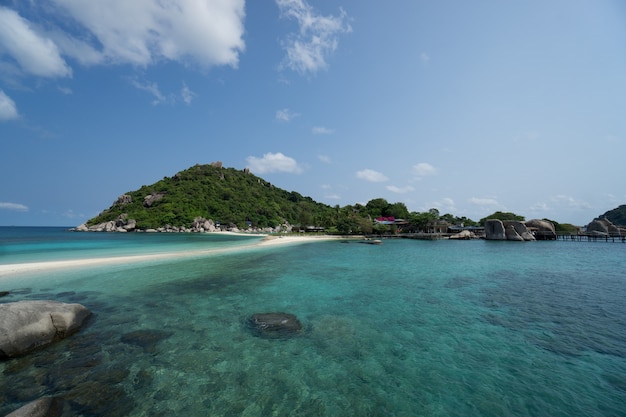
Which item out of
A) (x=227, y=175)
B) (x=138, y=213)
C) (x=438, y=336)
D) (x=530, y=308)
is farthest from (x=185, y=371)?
(x=227, y=175)

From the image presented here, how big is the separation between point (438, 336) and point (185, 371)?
7.83 meters

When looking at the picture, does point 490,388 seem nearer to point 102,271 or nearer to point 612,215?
point 102,271

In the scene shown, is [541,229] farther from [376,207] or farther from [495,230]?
[376,207]

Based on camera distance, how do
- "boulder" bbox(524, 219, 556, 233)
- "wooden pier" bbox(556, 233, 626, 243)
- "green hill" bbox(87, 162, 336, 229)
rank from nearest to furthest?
"wooden pier" bbox(556, 233, 626, 243), "boulder" bbox(524, 219, 556, 233), "green hill" bbox(87, 162, 336, 229)

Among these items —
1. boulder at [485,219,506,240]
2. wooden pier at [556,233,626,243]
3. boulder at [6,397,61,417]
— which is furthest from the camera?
boulder at [485,219,506,240]

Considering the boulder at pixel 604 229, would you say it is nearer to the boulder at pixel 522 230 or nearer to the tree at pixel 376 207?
the boulder at pixel 522 230

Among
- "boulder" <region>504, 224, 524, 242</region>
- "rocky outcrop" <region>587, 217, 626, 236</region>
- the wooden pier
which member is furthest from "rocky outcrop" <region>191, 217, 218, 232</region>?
"rocky outcrop" <region>587, 217, 626, 236</region>

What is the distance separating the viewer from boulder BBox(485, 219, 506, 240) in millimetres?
67812

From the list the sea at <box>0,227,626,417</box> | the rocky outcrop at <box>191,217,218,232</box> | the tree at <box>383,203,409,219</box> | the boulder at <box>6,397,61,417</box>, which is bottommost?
the sea at <box>0,227,626,417</box>

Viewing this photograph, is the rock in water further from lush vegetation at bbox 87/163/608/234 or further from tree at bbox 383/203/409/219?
tree at bbox 383/203/409/219

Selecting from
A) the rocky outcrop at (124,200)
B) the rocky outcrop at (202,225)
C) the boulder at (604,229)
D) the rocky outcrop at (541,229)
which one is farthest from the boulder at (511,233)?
the rocky outcrop at (124,200)

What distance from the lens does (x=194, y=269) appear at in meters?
21.7

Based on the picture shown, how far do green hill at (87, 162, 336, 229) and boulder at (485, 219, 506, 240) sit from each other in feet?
162

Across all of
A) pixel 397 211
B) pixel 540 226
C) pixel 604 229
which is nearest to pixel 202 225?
pixel 397 211
